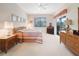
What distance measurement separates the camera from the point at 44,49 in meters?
3.89

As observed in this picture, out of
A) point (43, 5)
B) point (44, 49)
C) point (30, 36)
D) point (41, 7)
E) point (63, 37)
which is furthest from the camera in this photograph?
point (63, 37)

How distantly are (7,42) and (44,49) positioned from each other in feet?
3.46

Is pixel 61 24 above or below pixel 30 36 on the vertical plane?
above

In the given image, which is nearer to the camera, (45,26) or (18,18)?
(45,26)

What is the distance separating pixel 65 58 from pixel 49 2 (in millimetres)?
1494

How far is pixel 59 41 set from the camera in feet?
13.5

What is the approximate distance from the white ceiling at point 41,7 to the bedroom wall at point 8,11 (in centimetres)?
16

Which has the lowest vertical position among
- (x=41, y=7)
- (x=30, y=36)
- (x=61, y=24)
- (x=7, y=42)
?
(x=7, y=42)

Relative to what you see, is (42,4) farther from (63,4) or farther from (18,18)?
(18,18)

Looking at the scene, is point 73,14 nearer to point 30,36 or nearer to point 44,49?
point 44,49

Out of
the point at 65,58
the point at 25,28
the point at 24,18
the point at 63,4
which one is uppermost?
the point at 63,4

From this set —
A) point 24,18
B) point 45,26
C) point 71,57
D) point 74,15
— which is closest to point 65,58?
point 71,57

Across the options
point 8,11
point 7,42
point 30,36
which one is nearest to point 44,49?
point 30,36

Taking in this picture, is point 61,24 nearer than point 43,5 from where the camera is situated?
No
